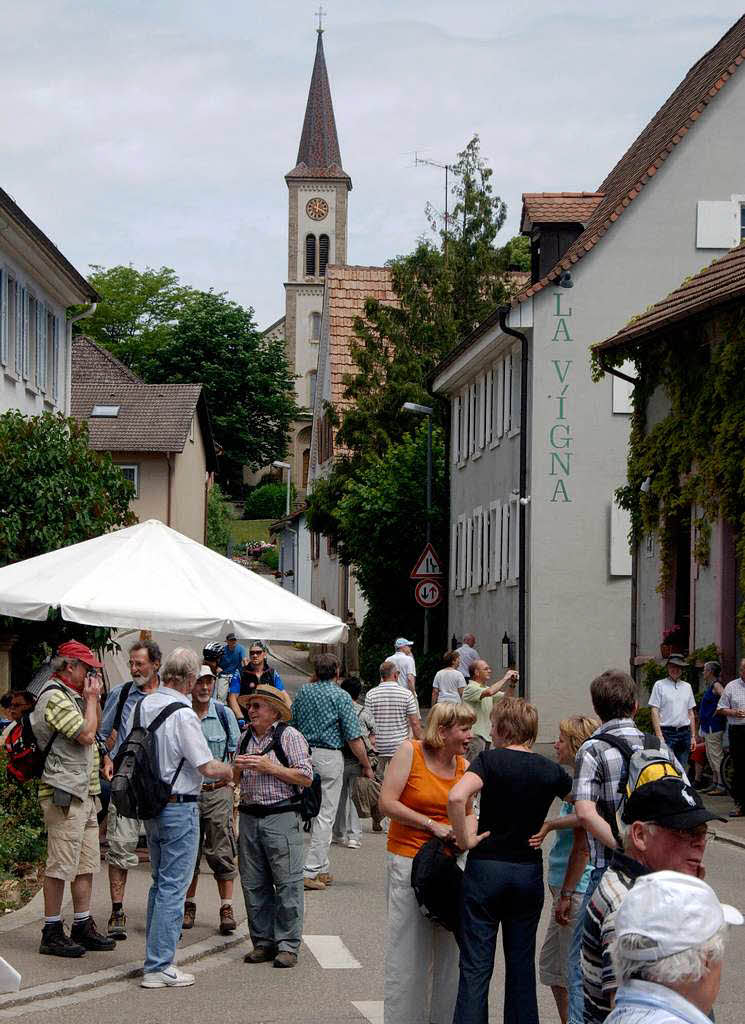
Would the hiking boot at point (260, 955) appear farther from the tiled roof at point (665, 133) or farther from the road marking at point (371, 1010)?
the tiled roof at point (665, 133)

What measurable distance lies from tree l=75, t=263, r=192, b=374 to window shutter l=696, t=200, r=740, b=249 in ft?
174

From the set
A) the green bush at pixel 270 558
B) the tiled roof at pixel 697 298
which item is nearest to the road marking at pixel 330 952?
the tiled roof at pixel 697 298

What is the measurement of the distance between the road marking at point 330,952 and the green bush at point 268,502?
99.2m

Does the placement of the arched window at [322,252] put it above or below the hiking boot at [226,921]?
above

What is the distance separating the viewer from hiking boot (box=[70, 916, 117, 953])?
10.3m

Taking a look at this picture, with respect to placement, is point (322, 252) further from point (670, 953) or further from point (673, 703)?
point (670, 953)

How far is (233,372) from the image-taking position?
85125 millimetres

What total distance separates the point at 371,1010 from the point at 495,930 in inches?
69.0

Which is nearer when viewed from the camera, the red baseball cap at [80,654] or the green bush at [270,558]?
the red baseball cap at [80,654]

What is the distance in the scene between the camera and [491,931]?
7.43m

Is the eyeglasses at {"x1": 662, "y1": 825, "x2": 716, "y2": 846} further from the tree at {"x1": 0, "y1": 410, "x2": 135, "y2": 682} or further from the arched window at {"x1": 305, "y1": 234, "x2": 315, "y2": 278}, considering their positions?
the arched window at {"x1": 305, "y1": 234, "x2": 315, "y2": 278}

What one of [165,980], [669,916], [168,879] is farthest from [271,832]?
[669,916]

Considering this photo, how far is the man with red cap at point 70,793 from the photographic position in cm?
1011

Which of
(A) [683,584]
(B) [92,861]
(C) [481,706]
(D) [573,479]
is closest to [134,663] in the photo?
(B) [92,861]
